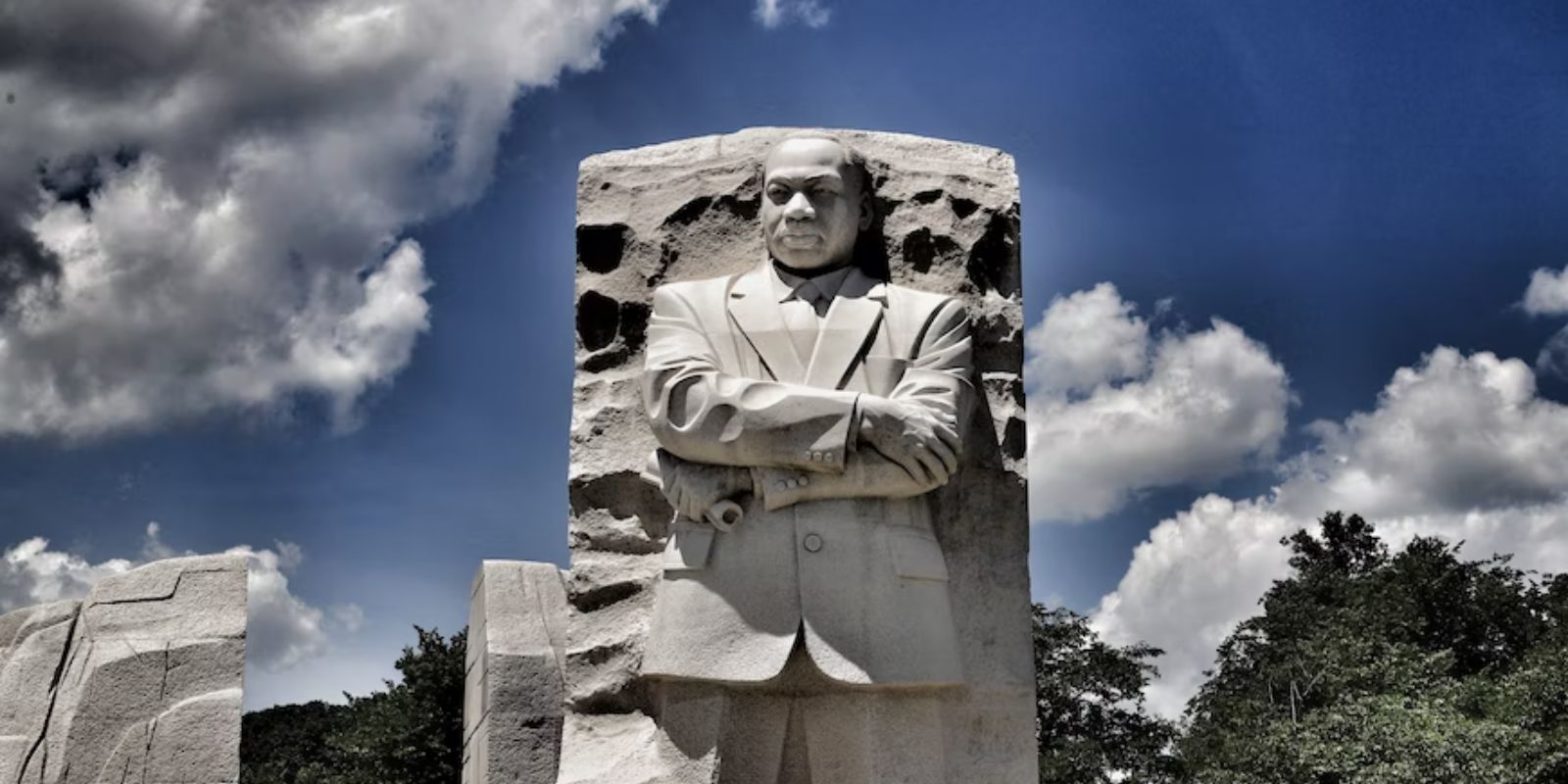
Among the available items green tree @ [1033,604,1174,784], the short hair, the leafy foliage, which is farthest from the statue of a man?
green tree @ [1033,604,1174,784]

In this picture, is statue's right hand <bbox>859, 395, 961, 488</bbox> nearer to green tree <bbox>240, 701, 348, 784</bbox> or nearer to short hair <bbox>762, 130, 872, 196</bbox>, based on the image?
short hair <bbox>762, 130, 872, 196</bbox>

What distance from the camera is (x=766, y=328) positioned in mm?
5699

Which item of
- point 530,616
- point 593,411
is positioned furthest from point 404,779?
point 593,411

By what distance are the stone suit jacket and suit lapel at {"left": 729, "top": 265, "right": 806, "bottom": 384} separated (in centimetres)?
3

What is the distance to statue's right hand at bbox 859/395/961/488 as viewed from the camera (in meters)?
5.32

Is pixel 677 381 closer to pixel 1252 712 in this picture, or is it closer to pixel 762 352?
pixel 762 352

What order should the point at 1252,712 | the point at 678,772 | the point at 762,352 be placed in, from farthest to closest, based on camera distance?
1. the point at 1252,712
2. the point at 762,352
3. the point at 678,772

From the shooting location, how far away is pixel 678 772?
17.3 ft

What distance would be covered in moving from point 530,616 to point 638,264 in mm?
2129

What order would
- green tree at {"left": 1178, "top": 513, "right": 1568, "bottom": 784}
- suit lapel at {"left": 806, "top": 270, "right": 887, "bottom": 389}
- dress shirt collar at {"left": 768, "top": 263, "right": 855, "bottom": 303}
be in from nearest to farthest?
suit lapel at {"left": 806, "top": 270, "right": 887, "bottom": 389} < dress shirt collar at {"left": 768, "top": 263, "right": 855, "bottom": 303} < green tree at {"left": 1178, "top": 513, "right": 1568, "bottom": 784}

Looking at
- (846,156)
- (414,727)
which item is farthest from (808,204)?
(414,727)

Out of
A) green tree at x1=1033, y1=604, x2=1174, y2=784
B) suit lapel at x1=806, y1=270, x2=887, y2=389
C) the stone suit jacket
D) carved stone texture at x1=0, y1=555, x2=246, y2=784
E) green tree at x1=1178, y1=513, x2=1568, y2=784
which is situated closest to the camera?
the stone suit jacket

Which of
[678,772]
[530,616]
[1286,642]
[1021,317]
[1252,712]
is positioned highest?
[1286,642]

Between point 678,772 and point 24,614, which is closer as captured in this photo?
point 678,772
